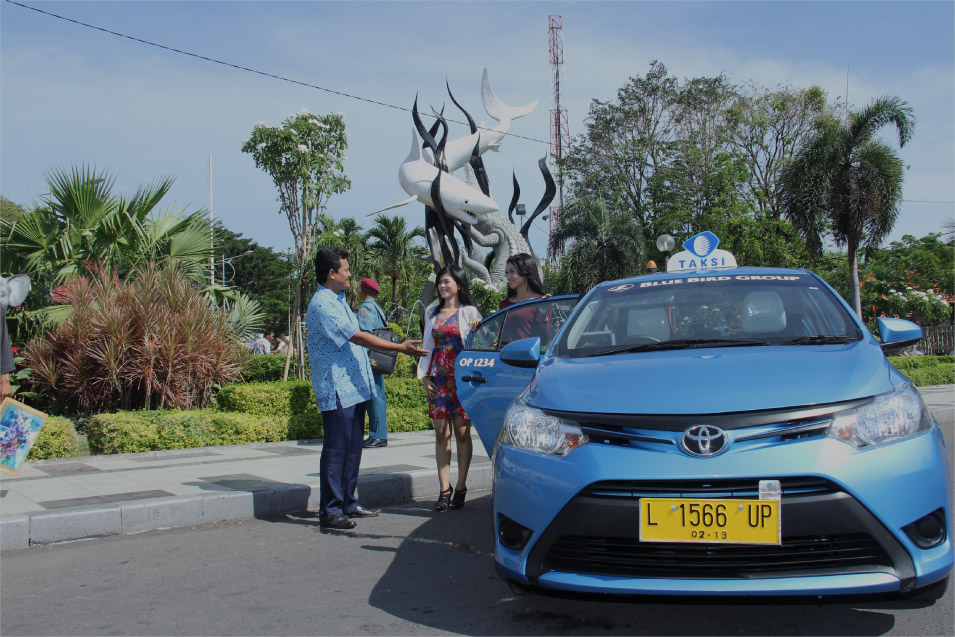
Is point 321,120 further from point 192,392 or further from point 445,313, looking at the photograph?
point 445,313

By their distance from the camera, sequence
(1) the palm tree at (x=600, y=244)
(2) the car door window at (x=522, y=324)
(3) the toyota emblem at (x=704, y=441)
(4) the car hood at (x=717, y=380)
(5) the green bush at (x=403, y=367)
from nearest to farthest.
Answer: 1. (3) the toyota emblem at (x=704, y=441)
2. (4) the car hood at (x=717, y=380)
3. (2) the car door window at (x=522, y=324)
4. (5) the green bush at (x=403, y=367)
5. (1) the palm tree at (x=600, y=244)

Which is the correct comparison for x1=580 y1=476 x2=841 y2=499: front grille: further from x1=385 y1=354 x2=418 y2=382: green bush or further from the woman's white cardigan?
x1=385 y1=354 x2=418 y2=382: green bush

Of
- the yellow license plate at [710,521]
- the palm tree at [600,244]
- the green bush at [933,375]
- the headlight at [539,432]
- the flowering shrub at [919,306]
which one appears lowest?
the green bush at [933,375]

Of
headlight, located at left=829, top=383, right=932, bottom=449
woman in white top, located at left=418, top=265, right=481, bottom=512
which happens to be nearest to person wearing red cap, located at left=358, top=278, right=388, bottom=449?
woman in white top, located at left=418, top=265, right=481, bottom=512

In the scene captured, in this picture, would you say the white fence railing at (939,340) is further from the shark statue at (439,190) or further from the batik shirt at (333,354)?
the batik shirt at (333,354)

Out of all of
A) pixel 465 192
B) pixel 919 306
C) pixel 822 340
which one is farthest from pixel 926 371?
pixel 822 340

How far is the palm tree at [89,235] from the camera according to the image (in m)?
11.0

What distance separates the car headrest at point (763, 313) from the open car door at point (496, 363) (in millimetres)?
1074

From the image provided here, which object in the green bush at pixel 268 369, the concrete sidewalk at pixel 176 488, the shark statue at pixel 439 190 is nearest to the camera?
the concrete sidewalk at pixel 176 488

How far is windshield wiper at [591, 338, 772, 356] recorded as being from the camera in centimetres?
360

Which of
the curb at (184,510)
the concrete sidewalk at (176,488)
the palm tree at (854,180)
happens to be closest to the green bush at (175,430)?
the concrete sidewalk at (176,488)

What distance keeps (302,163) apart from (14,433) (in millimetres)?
7693

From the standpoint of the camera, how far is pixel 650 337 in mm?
4004

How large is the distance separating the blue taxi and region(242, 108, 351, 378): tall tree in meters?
10.0
